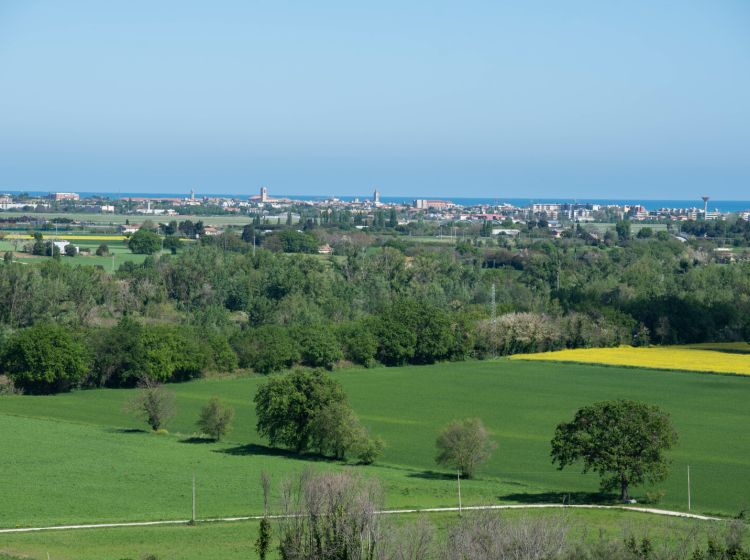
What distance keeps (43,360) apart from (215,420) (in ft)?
60.9

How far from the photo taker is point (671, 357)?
279ft

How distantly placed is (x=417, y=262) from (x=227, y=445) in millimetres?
71753

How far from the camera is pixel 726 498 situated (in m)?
45.1

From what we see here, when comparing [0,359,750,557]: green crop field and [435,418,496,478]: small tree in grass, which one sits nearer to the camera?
[0,359,750,557]: green crop field

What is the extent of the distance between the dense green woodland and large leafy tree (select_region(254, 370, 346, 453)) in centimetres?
2128

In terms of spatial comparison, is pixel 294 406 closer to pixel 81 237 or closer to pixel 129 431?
pixel 129 431

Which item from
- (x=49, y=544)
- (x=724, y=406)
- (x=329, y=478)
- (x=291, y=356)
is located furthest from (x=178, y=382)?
(x=329, y=478)

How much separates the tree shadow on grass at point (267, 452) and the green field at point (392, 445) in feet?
0.45

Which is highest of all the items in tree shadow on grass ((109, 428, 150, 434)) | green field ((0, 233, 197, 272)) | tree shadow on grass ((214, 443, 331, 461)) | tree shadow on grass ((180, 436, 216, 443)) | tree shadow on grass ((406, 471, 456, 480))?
green field ((0, 233, 197, 272))

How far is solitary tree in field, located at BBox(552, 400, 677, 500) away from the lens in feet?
146

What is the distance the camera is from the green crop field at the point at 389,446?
43.9 m

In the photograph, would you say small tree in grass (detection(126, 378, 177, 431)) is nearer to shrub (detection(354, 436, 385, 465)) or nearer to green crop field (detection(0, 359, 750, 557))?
green crop field (detection(0, 359, 750, 557))

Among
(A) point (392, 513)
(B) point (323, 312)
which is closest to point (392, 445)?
(A) point (392, 513)

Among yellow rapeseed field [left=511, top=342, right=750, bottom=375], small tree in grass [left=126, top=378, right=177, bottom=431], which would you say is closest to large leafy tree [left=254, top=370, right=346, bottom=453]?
small tree in grass [left=126, top=378, right=177, bottom=431]
